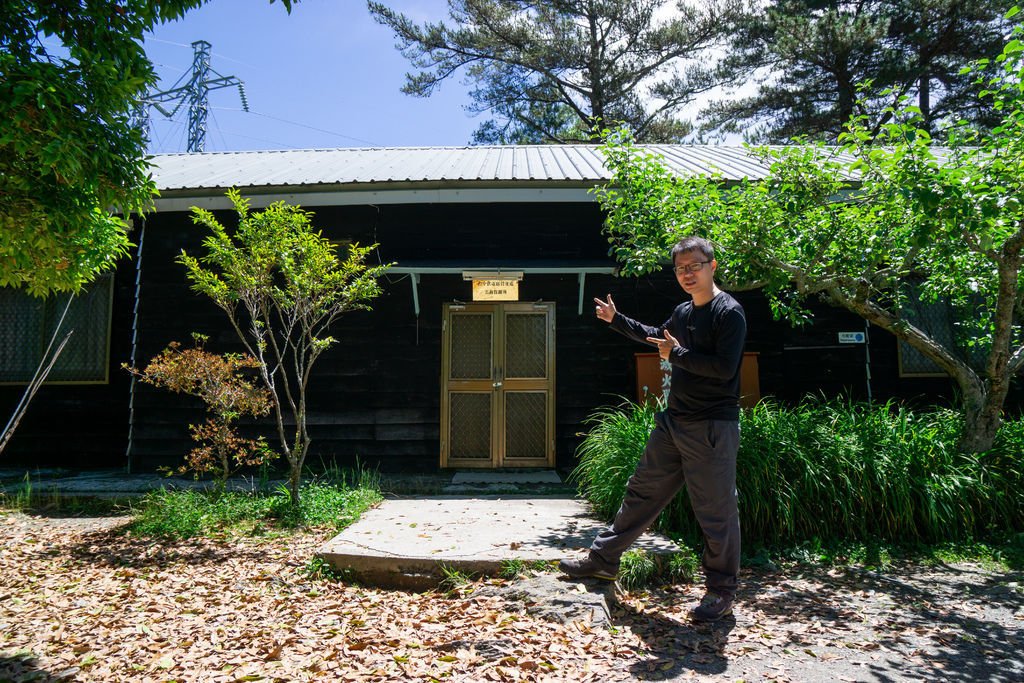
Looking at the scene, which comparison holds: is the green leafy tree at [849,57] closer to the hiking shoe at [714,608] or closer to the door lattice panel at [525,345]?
the door lattice panel at [525,345]

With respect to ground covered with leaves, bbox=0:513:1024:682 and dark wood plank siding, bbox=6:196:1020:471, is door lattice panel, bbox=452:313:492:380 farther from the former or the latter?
ground covered with leaves, bbox=0:513:1024:682

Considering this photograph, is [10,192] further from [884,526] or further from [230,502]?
[884,526]

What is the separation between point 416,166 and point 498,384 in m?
3.10

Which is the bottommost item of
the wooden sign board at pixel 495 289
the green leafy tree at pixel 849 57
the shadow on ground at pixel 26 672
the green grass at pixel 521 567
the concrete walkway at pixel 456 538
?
the shadow on ground at pixel 26 672

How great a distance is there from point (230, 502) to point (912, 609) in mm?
5080

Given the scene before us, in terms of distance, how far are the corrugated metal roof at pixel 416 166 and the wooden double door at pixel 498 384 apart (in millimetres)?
1545

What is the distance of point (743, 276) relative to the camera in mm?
5109

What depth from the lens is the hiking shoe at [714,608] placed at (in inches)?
126

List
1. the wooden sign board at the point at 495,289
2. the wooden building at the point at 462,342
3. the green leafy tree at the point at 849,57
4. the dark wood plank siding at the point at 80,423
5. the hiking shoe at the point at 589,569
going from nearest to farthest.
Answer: the hiking shoe at the point at 589,569 → the wooden sign board at the point at 495,289 → the wooden building at the point at 462,342 → the dark wood plank siding at the point at 80,423 → the green leafy tree at the point at 849,57

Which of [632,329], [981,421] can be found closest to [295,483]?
[632,329]

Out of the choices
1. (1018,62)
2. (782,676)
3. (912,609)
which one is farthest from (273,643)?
(1018,62)

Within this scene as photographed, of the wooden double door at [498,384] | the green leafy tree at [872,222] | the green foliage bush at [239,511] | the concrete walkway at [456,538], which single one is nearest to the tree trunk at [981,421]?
the green leafy tree at [872,222]

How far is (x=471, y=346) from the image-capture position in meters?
7.64

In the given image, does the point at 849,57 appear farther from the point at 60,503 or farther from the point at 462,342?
the point at 60,503
